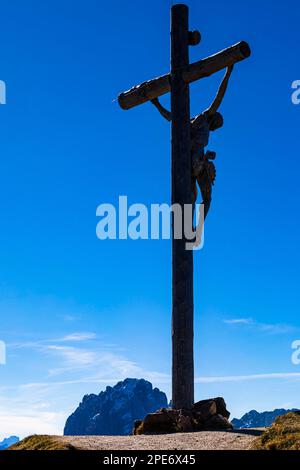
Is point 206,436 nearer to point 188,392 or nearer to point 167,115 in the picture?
point 188,392

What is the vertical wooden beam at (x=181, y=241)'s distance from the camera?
51.5 feet

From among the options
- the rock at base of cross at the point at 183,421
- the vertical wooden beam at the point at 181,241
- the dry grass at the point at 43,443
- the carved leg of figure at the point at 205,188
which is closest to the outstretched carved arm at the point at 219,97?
the vertical wooden beam at the point at 181,241

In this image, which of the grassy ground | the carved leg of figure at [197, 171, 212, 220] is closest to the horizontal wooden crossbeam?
the carved leg of figure at [197, 171, 212, 220]

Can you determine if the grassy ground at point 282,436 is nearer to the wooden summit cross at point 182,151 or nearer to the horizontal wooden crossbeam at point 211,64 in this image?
the wooden summit cross at point 182,151

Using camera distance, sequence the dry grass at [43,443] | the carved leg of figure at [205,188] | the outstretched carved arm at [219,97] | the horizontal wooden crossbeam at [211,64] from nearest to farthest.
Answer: the dry grass at [43,443] → the horizontal wooden crossbeam at [211,64] → the carved leg of figure at [205,188] → the outstretched carved arm at [219,97]

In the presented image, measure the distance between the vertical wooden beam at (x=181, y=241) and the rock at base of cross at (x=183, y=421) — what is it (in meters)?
0.86

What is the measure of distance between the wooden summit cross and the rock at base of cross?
0.85 meters

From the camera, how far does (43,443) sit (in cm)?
1141

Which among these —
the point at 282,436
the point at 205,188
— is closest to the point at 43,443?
the point at 282,436

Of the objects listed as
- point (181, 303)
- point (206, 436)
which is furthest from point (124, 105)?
point (206, 436)

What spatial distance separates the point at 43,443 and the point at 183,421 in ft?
12.3

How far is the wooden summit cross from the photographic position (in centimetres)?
1575

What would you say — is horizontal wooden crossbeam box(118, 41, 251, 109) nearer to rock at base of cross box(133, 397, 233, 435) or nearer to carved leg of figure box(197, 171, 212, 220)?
carved leg of figure box(197, 171, 212, 220)

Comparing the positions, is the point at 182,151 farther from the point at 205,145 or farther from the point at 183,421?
the point at 183,421
